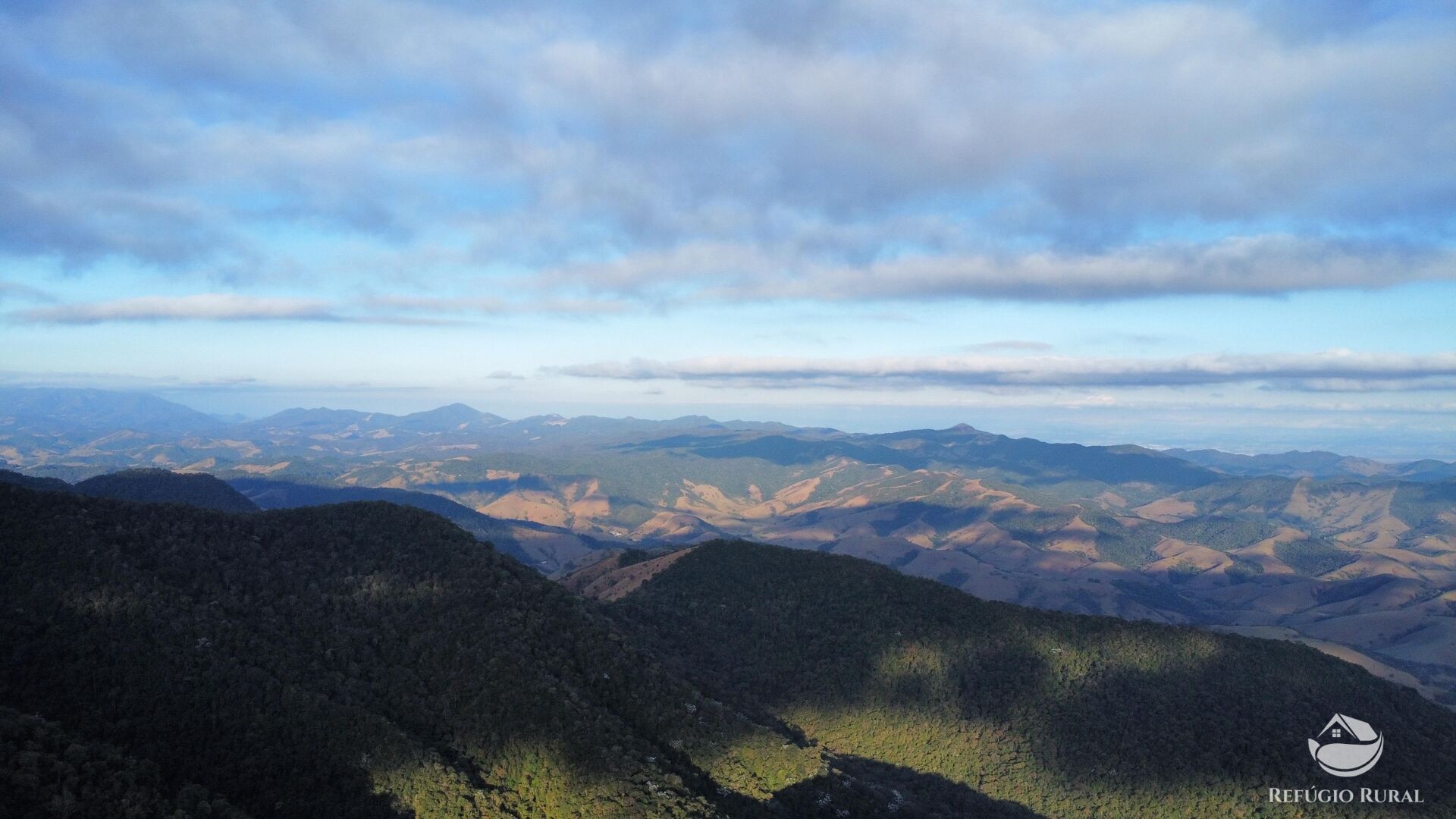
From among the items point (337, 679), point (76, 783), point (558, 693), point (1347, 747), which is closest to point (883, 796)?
point (558, 693)

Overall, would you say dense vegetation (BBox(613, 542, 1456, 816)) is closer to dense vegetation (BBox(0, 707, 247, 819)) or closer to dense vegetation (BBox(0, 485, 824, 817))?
dense vegetation (BBox(0, 485, 824, 817))

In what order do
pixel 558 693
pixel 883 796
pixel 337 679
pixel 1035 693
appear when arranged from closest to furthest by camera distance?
pixel 337 679
pixel 558 693
pixel 883 796
pixel 1035 693

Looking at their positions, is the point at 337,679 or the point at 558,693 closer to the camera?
the point at 337,679

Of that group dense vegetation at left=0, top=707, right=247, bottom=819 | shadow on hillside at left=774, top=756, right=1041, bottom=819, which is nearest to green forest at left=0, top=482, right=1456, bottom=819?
dense vegetation at left=0, top=707, right=247, bottom=819

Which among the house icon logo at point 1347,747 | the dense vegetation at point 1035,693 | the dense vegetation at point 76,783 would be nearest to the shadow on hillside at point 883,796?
the dense vegetation at point 1035,693

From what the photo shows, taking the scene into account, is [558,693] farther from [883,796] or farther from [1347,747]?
[1347,747]

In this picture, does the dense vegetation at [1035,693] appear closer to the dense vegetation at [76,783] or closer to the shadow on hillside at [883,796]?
the shadow on hillside at [883,796]

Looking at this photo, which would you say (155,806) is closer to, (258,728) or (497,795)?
(258,728)
